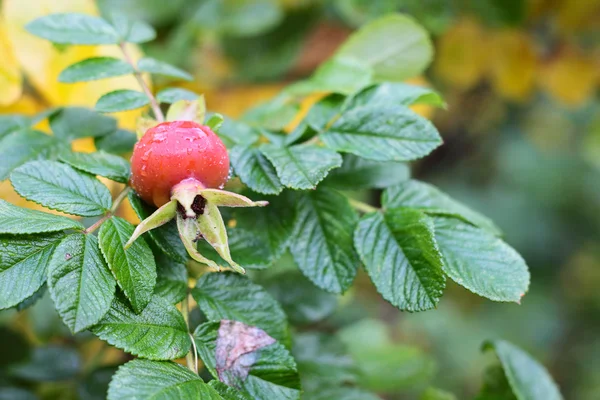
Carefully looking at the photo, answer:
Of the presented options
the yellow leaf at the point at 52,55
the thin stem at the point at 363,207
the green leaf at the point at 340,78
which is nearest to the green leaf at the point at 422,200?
the thin stem at the point at 363,207

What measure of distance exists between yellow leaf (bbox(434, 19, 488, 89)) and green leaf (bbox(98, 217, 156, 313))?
41.9 inches

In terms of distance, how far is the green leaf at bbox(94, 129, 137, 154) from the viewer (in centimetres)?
67

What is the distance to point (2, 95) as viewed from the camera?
85 centimetres

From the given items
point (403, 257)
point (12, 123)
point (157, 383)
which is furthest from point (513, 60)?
point (157, 383)

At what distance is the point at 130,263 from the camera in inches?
18.6

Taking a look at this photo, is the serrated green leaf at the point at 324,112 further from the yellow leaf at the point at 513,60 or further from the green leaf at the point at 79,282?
the yellow leaf at the point at 513,60

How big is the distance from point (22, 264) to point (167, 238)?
112 millimetres

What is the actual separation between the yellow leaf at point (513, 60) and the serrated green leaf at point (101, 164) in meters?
1.05

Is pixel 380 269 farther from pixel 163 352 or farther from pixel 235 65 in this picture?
pixel 235 65

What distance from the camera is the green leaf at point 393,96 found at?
2.15 feet

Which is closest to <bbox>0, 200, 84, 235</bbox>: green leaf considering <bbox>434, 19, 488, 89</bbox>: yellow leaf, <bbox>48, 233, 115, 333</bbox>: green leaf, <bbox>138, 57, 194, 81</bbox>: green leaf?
<bbox>48, 233, 115, 333</bbox>: green leaf

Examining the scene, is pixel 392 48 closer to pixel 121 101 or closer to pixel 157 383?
pixel 121 101

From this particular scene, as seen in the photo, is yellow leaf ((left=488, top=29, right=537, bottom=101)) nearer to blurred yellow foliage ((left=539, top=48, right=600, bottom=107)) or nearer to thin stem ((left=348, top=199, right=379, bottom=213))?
blurred yellow foliage ((left=539, top=48, right=600, bottom=107))

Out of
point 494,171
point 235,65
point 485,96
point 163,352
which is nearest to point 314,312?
point 163,352
